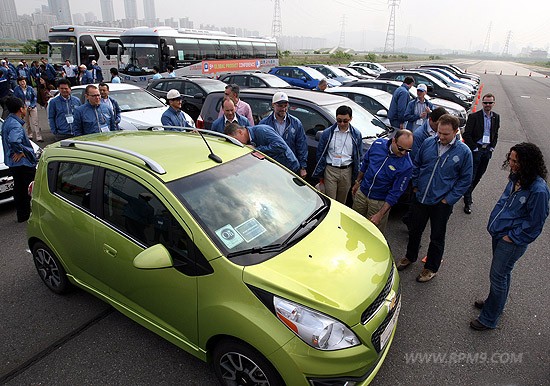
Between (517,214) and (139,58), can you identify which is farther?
(139,58)

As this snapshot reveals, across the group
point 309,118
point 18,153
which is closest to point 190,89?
point 309,118

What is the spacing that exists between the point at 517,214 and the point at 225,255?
7.76 ft

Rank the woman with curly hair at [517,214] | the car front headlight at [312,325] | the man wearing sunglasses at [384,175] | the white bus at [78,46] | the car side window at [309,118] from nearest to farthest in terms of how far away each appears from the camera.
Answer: the car front headlight at [312,325], the woman with curly hair at [517,214], the man wearing sunglasses at [384,175], the car side window at [309,118], the white bus at [78,46]

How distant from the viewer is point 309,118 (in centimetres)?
596

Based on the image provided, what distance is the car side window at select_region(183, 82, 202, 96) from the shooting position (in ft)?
36.3

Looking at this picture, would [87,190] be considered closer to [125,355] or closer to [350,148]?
[125,355]

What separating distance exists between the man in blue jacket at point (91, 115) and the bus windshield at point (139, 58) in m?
11.7

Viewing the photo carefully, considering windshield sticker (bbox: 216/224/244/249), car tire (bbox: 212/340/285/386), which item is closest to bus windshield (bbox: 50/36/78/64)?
windshield sticker (bbox: 216/224/244/249)

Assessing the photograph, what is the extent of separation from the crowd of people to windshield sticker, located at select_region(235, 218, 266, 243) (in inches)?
68.3

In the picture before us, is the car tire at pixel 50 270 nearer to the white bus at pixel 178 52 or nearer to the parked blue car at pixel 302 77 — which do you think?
the parked blue car at pixel 302 77

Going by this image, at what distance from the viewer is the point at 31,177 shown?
5281 mm

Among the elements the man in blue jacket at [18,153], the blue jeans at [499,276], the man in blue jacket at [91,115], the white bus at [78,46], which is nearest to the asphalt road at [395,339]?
the blue jeans at [499,276]

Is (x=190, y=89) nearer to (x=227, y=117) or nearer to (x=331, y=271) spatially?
(x=227, y=117)

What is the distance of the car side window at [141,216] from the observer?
8.21ft
